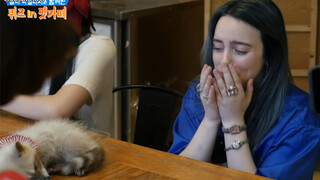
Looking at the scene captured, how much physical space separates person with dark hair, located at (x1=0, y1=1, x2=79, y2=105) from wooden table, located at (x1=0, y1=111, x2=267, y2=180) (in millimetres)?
785

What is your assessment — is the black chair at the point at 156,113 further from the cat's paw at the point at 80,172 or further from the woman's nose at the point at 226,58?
the cat's paw at the point at 80,172

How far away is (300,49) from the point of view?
108 inches

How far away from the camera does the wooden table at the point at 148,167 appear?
3.51 feet

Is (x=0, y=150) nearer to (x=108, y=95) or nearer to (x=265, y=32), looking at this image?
(x=265, y=32)

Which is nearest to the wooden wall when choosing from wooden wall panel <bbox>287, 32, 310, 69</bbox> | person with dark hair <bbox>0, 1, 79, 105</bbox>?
wooden wall panel <bbox>287, 32, 310, 69</bbox>

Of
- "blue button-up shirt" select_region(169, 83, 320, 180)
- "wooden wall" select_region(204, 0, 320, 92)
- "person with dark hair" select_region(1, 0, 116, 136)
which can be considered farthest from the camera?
"wooden wall" select_region(204, 0, 320, 92)

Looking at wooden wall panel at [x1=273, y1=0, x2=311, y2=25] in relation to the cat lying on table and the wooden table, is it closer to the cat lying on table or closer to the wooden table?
the wooden table

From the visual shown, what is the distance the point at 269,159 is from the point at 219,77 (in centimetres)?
26

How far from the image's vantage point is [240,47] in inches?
52.6

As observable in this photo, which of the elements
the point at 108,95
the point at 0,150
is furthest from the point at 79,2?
the point at 0,150

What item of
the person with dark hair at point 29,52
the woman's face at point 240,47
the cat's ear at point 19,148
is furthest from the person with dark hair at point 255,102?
the person with dark hair at point 29,52

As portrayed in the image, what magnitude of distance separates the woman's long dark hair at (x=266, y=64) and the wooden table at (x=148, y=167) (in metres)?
0.30

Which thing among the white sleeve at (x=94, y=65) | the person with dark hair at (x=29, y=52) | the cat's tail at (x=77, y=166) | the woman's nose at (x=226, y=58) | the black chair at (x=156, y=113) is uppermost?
the person with dark hair at (x=29, y=52)

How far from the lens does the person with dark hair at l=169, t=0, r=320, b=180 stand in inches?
51.3
